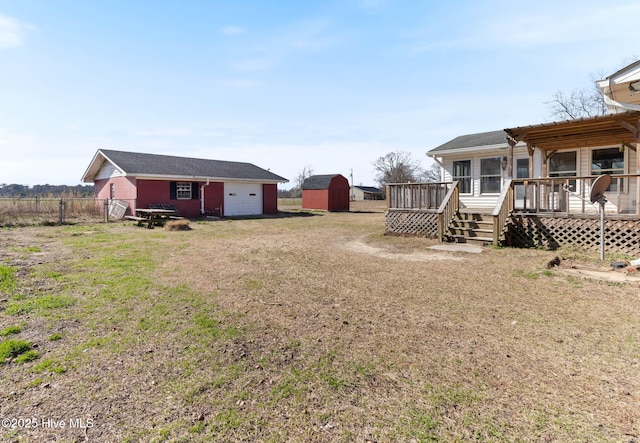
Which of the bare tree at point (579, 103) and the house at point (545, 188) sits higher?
the bare tree at point (579, 103)

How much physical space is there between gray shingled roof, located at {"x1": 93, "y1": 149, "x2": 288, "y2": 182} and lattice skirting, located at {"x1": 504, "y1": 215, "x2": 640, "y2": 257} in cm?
1828

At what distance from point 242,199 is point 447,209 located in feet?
55.5

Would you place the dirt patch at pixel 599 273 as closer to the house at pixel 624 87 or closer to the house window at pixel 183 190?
the house at pixel 624 87

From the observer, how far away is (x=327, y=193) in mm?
30406

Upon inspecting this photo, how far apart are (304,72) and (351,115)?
Result: 26.1 ft

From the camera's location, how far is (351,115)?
70.8 feet

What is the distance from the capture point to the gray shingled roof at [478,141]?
1388cm

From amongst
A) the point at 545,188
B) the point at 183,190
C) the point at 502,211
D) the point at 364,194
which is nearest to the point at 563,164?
the point at 545,188

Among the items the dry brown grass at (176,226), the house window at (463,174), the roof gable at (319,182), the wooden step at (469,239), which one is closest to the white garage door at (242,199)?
the roof gable at (319,182)

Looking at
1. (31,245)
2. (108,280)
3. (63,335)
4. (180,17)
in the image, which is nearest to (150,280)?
(108,280)

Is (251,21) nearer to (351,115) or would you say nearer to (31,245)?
(31,245)

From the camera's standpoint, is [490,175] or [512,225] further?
[490,175]

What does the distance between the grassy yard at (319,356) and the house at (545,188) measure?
3125mm

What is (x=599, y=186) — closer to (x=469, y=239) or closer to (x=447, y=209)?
(x=469, y=239)
